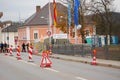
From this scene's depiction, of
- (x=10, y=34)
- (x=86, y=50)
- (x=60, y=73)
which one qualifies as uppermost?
(x=10, y=34)

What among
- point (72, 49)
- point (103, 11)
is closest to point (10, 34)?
point (103, 11)

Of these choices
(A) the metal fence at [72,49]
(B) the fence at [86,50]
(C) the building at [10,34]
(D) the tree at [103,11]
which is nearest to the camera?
(B) the fence at [86,50]

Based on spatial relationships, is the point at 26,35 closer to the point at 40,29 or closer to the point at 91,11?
the point at 40,29

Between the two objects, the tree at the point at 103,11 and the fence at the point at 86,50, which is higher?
the tree at the point at 103,11

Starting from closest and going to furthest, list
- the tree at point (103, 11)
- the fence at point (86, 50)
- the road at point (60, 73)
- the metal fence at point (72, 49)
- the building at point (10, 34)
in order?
the road at point (60, 73), the fence at point (86, 50), the metal fence at point (72, 49), the tree at point (103, 11), the building at point (10, 34)

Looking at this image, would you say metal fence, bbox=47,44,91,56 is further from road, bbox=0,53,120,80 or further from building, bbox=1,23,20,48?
building, bbox=1,23,20,48

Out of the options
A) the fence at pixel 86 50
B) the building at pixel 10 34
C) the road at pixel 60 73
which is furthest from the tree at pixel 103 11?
the building at pixel 10 34

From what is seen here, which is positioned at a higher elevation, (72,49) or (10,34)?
(10,34)

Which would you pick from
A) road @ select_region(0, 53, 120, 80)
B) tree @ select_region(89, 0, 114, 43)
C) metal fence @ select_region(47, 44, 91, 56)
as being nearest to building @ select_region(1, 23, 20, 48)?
tree @ select_region(89, 0, 114, 43)

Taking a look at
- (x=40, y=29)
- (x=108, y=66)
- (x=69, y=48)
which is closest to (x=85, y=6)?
(x=69, y=48)

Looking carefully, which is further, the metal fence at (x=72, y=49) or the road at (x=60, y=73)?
the metal fence at (x=72, y=49)

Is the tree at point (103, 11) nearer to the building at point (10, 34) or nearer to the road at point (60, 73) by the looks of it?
the road at point (60, 73)

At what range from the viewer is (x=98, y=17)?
2261 inches

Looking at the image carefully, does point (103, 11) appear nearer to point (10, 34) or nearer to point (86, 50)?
point (86, 50)
